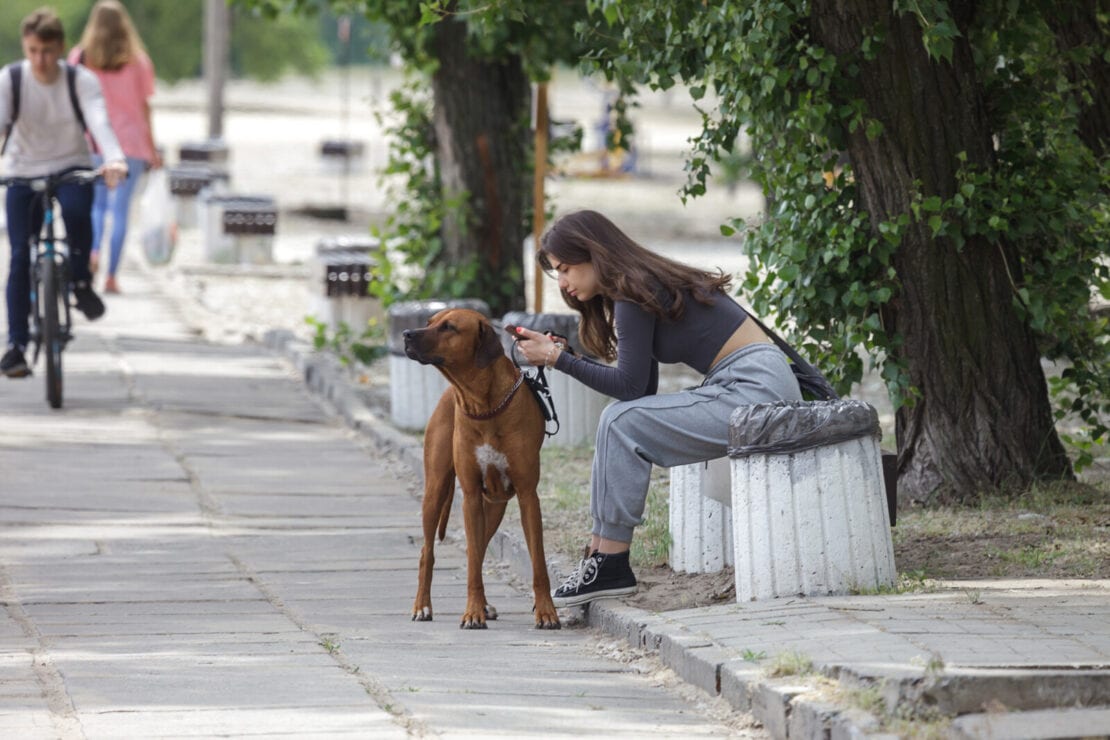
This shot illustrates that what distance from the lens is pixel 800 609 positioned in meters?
5.83

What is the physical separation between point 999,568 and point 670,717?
196 cm

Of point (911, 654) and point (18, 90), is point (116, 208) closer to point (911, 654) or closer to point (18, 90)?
point (18, 90)

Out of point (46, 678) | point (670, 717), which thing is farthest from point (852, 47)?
point (46, 678)

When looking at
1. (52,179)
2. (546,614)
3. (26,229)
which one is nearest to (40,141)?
(52,179)

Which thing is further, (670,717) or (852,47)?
(852,47)

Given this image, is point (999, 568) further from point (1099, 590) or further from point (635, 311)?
point (635, 311)

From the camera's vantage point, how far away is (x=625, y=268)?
6.38 metres

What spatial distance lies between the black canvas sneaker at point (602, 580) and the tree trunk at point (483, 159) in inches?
240

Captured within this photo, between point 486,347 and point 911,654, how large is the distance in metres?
1.90

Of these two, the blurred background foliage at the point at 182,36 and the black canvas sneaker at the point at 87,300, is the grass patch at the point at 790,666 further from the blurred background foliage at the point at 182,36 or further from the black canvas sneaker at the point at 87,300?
the blurred background foliage at the point at 182,36

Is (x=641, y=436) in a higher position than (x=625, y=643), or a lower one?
higher

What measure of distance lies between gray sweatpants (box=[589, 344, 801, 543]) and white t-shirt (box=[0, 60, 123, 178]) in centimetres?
515

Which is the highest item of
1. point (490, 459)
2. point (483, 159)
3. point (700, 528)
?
point (483, 159)

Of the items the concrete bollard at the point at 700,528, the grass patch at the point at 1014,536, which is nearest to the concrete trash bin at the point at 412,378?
the grass patch at the point at 1014,536
